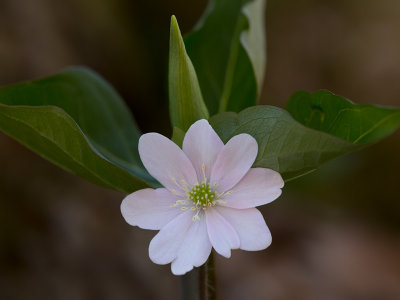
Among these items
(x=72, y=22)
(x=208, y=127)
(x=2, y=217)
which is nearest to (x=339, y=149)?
(x=208, y=127)

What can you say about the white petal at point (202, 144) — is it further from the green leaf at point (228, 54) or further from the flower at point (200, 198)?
the green leaf at point (228, 54)

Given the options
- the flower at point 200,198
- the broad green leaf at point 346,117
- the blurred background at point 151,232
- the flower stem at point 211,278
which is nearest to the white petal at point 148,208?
the flower at point 200,198

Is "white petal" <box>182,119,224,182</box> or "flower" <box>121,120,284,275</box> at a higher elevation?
"white petal" <box>182,119,224,182</box>

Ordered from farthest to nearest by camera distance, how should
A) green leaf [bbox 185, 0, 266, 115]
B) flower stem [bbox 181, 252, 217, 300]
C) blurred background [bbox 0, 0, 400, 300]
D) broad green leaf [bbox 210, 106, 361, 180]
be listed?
1. blurred background [bbox 0, 0, 400, 300]
2. green leaf [bbox 185, 0, 266, 115]
3. flower stem [bbox 181, 252, 217, 300]
4. broad green leaf [bbox 210, 106, 361, 180]

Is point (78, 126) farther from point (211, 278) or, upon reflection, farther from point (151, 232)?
point (151, 232)

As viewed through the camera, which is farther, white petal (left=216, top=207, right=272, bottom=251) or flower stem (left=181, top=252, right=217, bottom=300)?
flower stem (left=181, top=252, right=217, bottom=300)

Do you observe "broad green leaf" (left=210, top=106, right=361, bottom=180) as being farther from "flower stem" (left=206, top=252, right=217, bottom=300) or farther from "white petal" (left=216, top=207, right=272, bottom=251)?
"flower stem" (left=206, top=252, right=217, bottom=300)

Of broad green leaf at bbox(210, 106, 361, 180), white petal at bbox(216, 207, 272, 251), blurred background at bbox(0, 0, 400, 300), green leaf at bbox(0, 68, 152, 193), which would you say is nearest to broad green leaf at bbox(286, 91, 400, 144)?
broad green leaf at bbox(210, 106, 361, 180)
